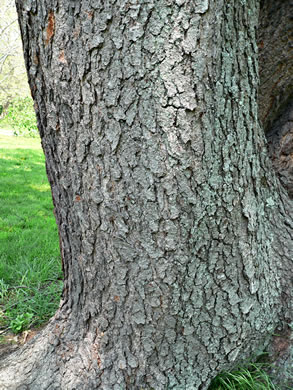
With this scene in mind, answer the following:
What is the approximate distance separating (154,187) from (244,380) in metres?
1.17

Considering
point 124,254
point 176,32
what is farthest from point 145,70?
point 124,254

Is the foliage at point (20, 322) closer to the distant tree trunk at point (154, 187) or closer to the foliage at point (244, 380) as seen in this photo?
the distant tree trunk at point (154, 187)

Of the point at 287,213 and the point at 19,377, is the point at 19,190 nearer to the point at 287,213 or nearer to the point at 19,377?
the point at 19,377

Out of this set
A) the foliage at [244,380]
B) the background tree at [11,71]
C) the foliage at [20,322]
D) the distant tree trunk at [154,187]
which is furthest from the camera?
the background tree at [11,71]

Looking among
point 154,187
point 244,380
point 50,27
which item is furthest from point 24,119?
point 244,380

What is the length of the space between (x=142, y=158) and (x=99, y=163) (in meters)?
0.19

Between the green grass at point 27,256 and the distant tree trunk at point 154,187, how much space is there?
0.90m

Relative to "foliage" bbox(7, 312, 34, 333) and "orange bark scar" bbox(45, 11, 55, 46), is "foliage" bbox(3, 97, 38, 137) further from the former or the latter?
"orange bark scar" bbox(45, 11, 55, 46)

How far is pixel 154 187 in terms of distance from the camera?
141 centimetres

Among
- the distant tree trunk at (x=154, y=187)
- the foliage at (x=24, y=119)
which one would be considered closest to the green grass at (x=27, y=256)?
the distant tree trunk at (x=154, y=187)

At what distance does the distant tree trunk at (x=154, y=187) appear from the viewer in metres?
1.31

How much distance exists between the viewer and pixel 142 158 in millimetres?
1383

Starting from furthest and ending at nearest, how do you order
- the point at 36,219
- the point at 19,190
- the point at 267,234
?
the point at 19,190, the point at 36,219, the point at 267,234

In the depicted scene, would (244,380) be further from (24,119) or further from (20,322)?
(24,119)
